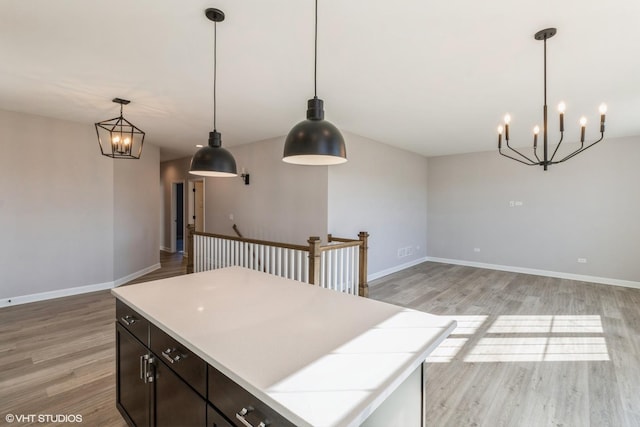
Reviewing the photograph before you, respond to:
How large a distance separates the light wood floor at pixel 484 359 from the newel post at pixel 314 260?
1505 millimetres

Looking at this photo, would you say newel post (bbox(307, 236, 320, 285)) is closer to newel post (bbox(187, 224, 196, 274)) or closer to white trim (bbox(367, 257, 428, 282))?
white trim (bbox(367, 257, 428, 282))

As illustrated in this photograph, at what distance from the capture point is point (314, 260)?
11.8 ft

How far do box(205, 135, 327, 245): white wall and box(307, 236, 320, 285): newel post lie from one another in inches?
55.7

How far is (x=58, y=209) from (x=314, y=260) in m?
4.15

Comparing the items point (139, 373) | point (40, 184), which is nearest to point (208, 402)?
point (139, 373)

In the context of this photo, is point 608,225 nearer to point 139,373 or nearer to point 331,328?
point 331,328

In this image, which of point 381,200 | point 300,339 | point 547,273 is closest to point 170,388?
point 300,339

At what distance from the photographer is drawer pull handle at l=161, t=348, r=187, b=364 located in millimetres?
1330

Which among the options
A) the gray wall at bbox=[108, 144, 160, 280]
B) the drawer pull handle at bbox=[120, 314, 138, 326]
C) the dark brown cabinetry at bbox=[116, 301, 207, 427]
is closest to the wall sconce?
the gray wall at bbox=[108, 144, 160, 280]

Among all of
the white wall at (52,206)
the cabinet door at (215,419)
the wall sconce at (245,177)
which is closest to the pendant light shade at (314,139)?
the cabinet door at (215,419)

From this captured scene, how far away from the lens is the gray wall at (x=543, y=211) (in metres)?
5.57

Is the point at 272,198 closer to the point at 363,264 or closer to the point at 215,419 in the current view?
the point at 363,264

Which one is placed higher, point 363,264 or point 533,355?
point 363,264

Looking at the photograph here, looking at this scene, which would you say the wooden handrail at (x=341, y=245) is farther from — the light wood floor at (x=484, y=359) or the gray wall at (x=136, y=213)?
the gray wall at (x=136, y=213)
